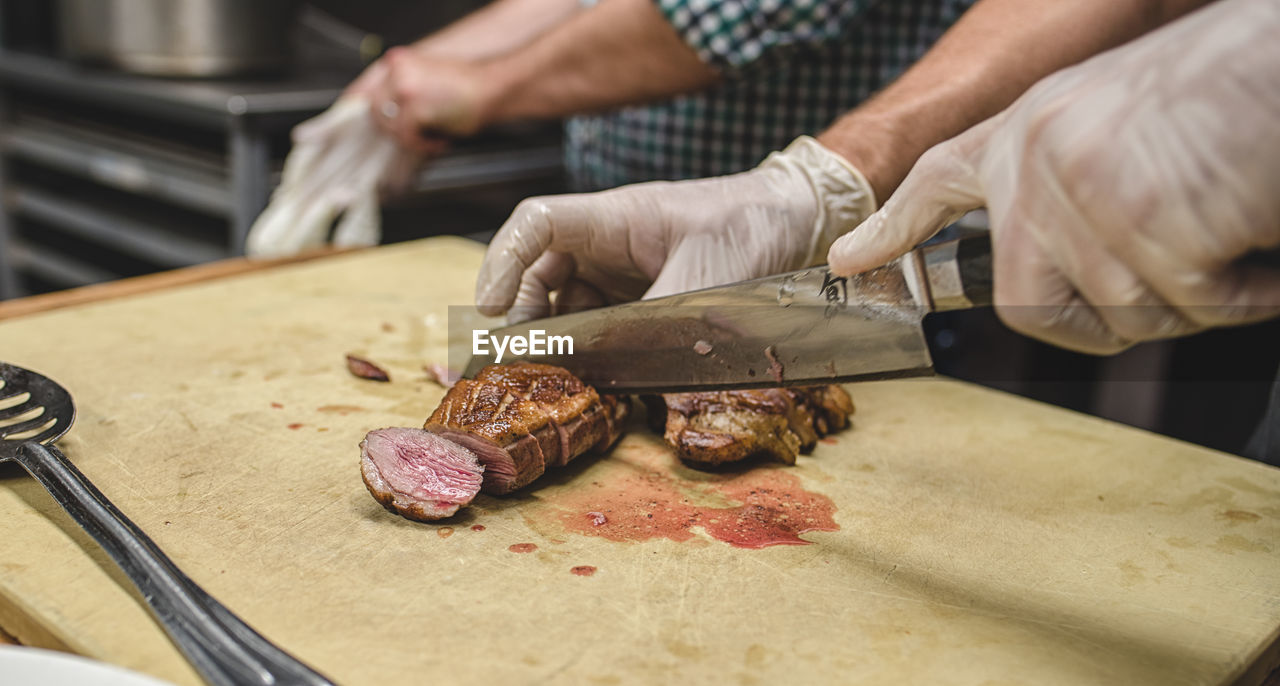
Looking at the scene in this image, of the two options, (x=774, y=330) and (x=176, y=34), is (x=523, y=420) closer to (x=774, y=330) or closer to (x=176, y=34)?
(x=774, y=330)

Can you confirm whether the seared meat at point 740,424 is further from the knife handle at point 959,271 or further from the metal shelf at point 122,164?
the metal shelf at point 122,164

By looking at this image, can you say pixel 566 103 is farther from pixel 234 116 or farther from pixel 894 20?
pixel 234 116

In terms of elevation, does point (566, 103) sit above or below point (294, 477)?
above

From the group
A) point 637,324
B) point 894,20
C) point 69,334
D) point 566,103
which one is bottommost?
point 69,334

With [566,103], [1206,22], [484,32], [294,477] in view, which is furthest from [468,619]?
[484,32]

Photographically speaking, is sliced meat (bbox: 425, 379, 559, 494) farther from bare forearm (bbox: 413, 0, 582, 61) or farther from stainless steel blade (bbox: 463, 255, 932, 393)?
bare forearm (bbox: 413, 0, 582, 61)

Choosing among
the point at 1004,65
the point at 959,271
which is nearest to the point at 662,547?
the point at 959,271

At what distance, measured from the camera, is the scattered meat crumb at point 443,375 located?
7.14 ft

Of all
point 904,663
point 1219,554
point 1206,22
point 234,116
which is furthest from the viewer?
point 234,116

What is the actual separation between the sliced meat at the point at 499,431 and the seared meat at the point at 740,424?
266mm

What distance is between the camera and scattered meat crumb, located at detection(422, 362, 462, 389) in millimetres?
2176

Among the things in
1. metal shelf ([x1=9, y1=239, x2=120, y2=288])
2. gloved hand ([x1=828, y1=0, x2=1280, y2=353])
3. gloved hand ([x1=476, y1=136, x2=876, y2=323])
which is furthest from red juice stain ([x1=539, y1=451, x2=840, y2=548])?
metal shelf ([x1=9, y1=239, x2=120, y2=288])

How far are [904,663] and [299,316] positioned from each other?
1.82 metres

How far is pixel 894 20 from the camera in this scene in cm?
298
